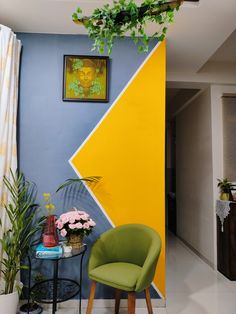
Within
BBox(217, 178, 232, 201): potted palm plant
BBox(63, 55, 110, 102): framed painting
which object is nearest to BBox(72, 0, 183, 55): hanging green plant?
BBox(63, 55, 110, 102): framed painting

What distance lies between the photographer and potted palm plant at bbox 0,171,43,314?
7.02 ft

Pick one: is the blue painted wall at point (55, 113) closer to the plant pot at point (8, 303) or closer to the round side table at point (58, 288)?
the round side table at point (58, 288)

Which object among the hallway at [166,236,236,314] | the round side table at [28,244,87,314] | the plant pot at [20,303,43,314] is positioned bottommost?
the hallway at [166,236,236,314]


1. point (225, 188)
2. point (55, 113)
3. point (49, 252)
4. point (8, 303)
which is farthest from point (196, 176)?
point (8, 303)

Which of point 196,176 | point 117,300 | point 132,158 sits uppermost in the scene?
point 132,158

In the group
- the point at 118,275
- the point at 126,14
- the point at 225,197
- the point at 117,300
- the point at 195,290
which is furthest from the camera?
the point at 225,197

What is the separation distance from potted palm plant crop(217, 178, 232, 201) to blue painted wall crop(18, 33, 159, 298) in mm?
1883

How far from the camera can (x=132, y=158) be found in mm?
2629

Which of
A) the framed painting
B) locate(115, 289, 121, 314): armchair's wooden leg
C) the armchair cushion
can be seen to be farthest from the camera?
the framed painting

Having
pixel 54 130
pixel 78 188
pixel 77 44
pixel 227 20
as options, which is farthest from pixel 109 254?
pixel 227 20

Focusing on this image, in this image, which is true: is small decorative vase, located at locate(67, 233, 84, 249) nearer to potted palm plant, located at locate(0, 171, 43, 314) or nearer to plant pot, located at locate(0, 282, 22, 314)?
potted palm plant, located at locate(0, 171, 43, 314)

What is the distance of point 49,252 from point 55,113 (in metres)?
1.34

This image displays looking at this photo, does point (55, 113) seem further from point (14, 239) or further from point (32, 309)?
point (32, 309)

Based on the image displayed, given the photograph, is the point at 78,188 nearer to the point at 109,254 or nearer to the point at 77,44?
the point at 109,254
